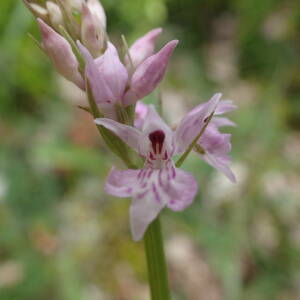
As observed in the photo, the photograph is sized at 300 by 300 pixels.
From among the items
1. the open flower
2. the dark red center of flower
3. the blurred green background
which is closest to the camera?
the open flower

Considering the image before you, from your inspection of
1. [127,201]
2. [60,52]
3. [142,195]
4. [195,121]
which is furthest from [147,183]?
[127,201]

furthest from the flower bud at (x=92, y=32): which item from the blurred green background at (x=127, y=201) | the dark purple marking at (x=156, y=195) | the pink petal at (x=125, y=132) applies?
the blurred green background at (x=127, y=201)

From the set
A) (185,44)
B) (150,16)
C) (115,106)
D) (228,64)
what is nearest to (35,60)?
(150,16)

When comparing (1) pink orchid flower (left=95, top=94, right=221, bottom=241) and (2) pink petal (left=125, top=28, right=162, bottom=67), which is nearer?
(1) pink orchid flower (left=95, top=94, right=221, bottom=241)

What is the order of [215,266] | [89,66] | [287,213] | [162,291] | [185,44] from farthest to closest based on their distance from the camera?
[185,44] < [287,213] < [215,266] < [162,291] < [89,66]

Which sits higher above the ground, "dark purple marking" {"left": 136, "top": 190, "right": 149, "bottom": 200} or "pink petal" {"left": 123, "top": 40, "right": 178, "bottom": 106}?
"pink petal" {"left": 123, "top": 40, "right": 178, "bottom": 106}

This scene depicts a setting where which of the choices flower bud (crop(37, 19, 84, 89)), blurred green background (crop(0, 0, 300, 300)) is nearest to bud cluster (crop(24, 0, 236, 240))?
flower bud (crop(37, 19, 84, 89))

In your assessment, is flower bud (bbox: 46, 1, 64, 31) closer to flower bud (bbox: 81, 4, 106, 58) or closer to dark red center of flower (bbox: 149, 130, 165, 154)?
flower bud (bbox: 81, 4, 106, 58)

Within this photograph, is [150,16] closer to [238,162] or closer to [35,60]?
[35,60]
